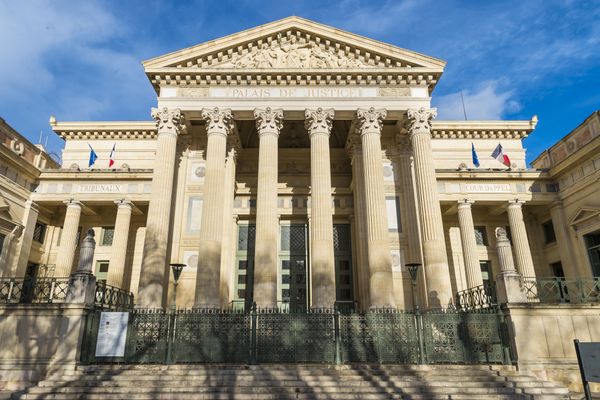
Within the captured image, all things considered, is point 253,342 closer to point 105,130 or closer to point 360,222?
point 360,222

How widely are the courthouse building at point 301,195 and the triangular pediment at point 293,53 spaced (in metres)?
0.07

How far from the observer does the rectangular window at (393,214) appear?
68.4 ft

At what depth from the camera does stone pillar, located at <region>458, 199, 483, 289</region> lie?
21.2 m

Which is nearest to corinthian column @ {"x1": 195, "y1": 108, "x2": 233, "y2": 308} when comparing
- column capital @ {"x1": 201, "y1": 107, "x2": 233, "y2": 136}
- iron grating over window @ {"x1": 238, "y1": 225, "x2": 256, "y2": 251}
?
column capital @ {"x1": 201, "y1": 107, "x2": 233, "y2": 136}

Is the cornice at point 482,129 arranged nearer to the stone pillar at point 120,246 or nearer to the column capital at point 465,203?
the column capital at point 465,203

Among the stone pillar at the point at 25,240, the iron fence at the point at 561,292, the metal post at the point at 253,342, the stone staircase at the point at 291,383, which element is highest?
the stone pillar at the point at 25,240

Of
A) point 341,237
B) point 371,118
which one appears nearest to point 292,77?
point 371,118

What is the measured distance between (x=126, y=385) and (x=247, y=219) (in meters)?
13.2

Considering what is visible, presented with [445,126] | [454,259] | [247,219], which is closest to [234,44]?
[247,219]

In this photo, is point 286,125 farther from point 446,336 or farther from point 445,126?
point 446,336

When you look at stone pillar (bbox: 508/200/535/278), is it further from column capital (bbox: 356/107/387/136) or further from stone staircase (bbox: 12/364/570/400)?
stone staircase (bbox: 12/364/570/400)

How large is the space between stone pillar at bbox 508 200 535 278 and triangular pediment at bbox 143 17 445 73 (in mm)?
9161

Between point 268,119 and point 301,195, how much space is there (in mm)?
5708

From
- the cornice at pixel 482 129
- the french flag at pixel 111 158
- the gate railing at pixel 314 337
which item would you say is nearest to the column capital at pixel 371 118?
the cornice at pixel 482 129
